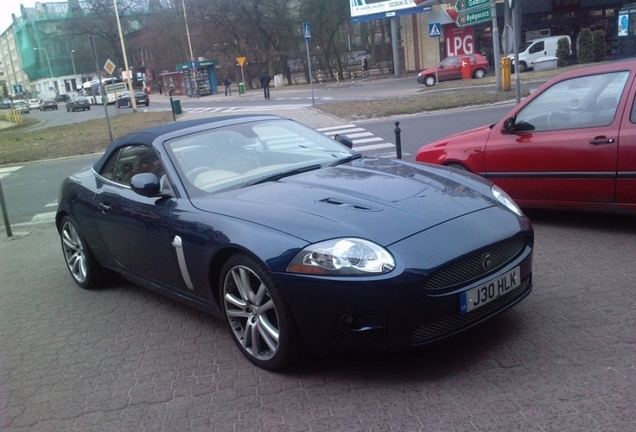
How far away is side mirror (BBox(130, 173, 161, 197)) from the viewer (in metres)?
4.60

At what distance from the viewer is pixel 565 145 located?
614cm

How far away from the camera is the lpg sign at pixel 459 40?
154 ft

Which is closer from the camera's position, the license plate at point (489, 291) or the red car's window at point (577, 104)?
the license plate at point (489, 291)

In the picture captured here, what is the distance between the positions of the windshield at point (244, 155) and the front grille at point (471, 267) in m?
1.65

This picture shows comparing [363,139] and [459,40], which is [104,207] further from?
[459,40]

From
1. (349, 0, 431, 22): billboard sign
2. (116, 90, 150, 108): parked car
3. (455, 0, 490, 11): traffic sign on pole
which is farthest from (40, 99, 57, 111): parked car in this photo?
(455, 0, 490, 11): traffic sign on pole

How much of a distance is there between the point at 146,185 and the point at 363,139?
42.6 ft

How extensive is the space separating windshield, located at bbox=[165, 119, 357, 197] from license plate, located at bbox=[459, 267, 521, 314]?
1.75 meters

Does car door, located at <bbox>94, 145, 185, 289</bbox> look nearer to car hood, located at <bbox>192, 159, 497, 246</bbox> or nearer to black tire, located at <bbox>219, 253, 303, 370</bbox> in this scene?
car hood, located at <bbox>192, 159, 497, 246</bbox>

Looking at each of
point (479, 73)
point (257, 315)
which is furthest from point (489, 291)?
point (479, 73)

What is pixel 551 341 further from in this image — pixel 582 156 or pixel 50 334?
pixel 50 334

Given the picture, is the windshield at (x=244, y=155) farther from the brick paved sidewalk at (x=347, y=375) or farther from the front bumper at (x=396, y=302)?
the front bumper at (x=396, y=302)

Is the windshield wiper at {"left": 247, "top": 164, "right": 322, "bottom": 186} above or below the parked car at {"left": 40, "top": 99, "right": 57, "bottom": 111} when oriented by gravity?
above

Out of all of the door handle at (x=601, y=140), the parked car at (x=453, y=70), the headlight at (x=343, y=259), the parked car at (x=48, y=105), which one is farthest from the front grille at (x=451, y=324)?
the parked car at (x=48, y=105)
